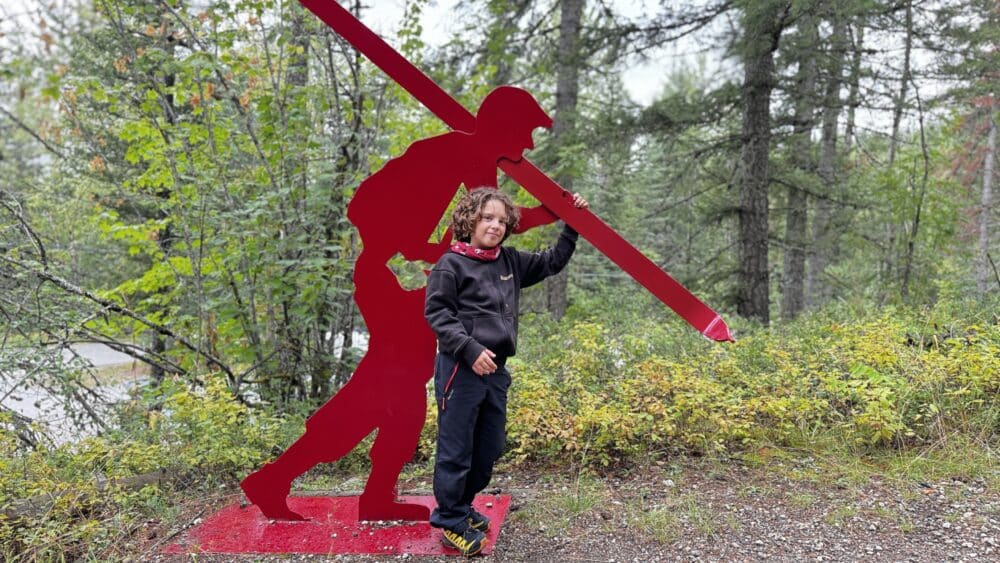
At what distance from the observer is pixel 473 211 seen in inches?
109

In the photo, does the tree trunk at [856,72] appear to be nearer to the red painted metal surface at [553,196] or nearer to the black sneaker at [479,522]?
the red painted metal surface at [553,196]

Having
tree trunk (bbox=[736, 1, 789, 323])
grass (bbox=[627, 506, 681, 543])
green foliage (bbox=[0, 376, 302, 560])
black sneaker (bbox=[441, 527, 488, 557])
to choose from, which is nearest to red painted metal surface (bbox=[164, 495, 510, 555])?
black sneaker (bbox=[441, 527, 488, 557])

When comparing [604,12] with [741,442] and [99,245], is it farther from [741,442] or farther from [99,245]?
[99,245]

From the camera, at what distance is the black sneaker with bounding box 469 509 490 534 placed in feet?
9.57

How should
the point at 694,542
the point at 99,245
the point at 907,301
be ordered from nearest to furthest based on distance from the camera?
1. the point at 694,542
2. the point at 907,301
3. the point at 99,245

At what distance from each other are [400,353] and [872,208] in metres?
9.07

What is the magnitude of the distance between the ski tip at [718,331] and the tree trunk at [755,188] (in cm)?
507

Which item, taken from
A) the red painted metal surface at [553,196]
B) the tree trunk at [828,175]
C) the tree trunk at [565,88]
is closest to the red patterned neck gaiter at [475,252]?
the red painted metal surface at [553,196]

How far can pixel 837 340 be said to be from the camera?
4.94 m

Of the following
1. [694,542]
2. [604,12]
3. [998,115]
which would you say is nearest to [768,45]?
[604,12]

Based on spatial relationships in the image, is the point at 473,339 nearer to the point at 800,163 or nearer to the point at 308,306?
the point at 308,306

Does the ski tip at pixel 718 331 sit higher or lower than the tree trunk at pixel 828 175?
lower

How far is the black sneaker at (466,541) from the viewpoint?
9.12ft

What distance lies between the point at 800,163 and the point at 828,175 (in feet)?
1.69
